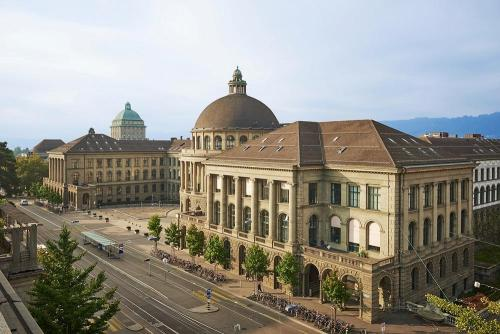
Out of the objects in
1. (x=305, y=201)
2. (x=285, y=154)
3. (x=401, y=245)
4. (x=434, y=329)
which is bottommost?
(x=434, y=329)

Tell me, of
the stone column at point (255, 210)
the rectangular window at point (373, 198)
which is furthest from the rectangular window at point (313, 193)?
the stone column at point (255, 210)

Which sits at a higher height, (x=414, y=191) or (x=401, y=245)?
(x=414, y=191)

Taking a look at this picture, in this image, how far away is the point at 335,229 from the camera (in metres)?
61.9

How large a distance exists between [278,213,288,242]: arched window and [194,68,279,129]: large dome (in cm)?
3704

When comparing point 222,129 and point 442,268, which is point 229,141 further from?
point 442,268

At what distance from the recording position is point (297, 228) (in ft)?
198

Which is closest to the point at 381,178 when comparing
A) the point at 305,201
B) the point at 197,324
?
the point at 305,201

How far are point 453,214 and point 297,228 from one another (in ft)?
80.3

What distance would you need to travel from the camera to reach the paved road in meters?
48.6

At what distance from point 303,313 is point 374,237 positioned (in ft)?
46.0

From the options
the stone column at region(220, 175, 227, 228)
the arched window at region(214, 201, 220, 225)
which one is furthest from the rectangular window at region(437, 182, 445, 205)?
the arched window at region(214, 201, 220, 225)

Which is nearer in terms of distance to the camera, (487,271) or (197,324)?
(197,324)

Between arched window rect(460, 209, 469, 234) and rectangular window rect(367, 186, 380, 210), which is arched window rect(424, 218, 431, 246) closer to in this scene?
rectangular window rect(367, 186, 380, 210)

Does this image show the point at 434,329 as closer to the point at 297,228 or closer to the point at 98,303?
the point at 297,228
